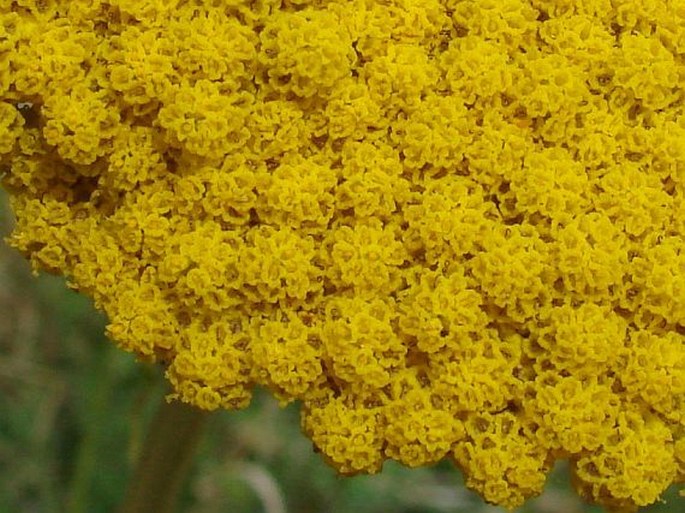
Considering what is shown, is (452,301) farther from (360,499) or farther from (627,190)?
(360,499)

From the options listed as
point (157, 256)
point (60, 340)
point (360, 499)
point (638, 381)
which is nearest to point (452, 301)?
point (638, 381)

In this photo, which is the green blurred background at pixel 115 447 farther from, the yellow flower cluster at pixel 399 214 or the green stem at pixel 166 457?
the yellow flower cluster at pixel 399 214

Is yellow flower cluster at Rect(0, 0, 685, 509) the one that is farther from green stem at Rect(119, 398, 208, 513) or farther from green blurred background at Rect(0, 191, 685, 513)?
green blurred background at Rect(0, 191, 685, 513)

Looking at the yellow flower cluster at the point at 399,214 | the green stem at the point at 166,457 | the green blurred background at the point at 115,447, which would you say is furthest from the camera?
the green blurred background at the point at 115,447

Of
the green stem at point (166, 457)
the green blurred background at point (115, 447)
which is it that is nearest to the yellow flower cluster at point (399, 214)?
the green stem at point (166, 457)

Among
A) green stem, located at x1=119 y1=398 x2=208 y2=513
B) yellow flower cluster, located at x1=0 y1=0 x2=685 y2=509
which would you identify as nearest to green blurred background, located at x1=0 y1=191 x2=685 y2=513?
green stem, located at x1=119 y1=398 x2=208 y2=513

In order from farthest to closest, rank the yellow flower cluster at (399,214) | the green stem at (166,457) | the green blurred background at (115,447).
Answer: the green blurred background at (115,447) → the green stem at (166,457) → the yellow flower cluster at (399,214)

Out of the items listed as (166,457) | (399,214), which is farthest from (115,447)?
(399,214)
